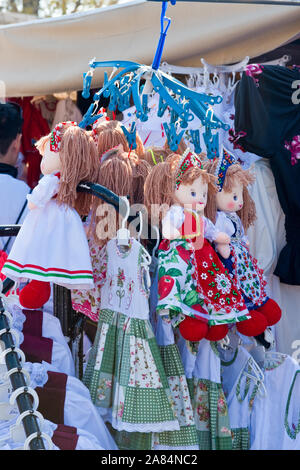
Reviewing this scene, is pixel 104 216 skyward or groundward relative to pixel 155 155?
groundward

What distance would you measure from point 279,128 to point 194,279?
3.73 feet

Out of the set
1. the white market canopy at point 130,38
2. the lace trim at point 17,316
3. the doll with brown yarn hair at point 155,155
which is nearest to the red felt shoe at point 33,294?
the lace trim at point 17,316

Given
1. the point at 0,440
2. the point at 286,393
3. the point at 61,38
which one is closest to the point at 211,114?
the point at 286,393

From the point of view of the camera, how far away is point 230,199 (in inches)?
75.9

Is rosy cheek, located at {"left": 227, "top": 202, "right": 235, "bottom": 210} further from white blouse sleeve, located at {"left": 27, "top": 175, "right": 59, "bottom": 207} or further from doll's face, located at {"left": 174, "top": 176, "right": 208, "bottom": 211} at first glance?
white blouse sleeve, located at {"left": 27, "top": 175, "right": 59, "bottom": 207}

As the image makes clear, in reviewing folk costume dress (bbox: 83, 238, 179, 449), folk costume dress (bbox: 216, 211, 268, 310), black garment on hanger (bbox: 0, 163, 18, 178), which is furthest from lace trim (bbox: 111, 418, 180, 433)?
black garment on hanger (bbox: 0, 163, 18, 178)

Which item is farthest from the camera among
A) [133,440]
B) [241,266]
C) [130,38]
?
[130,38]

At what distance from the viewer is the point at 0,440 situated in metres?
1.38

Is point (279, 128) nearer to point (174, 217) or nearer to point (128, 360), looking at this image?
point (174, 217)

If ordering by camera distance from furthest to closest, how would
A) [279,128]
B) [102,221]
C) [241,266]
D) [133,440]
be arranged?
1. [279,128]
2. [241,266]
3. [102,221]
4. [133,440]

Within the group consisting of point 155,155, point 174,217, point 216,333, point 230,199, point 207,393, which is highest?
point 155,155

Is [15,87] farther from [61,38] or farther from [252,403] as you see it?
[252,403]

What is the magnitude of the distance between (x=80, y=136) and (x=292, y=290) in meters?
1.40

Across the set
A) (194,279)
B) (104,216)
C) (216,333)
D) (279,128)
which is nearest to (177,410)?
(216,333)
